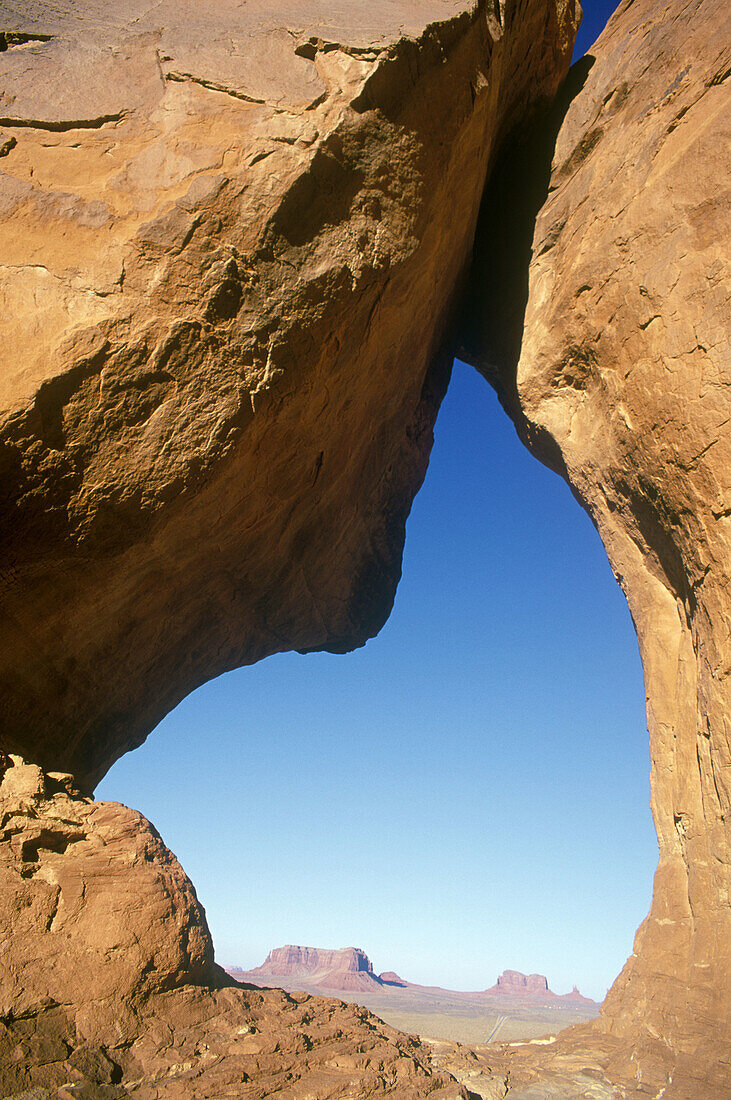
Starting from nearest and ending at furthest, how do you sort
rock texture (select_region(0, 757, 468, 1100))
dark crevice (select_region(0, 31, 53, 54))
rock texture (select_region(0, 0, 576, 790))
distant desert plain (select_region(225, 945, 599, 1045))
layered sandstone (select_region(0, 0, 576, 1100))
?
rock texture (select_region(0, 757, 468, 1100)), layered sandstone (select_region(0, 0, 576, 1100)), rock texture (select_region(0, 0, 576, 790)), dark crevice (select_region(0, 31, 53, 54)), distant desert plain (select_region(225, 945, 599, 1045))

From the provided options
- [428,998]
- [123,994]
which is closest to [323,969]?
[428,998]

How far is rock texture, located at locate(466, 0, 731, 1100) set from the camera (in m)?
5.04

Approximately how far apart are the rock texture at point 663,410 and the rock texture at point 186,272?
125cm

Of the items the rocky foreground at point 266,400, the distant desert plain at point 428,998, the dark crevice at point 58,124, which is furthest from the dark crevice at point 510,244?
the distant desert plain at point 428,998

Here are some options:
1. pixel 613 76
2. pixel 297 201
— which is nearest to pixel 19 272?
pixel 297 201

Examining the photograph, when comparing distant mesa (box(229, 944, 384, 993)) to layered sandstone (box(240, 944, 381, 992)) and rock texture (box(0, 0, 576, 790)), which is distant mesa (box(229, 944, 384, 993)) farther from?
rock texture (box(0, 0, 576, 790))

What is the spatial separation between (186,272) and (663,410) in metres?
3.67

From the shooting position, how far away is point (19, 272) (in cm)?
450

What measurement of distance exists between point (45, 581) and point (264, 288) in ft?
8.83

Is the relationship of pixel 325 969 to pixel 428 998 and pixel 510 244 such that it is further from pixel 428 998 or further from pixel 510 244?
pixel 510 244

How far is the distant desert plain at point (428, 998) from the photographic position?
22422 millimetres

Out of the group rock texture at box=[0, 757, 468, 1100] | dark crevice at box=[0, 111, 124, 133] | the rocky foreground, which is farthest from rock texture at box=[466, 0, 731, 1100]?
dark crevice at box=[0, 111, 124, 133]

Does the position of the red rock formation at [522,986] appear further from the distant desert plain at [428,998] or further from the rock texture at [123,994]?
the rock texture at [123,994]

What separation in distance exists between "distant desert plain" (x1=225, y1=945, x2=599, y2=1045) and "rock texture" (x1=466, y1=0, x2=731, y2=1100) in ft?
52.7
